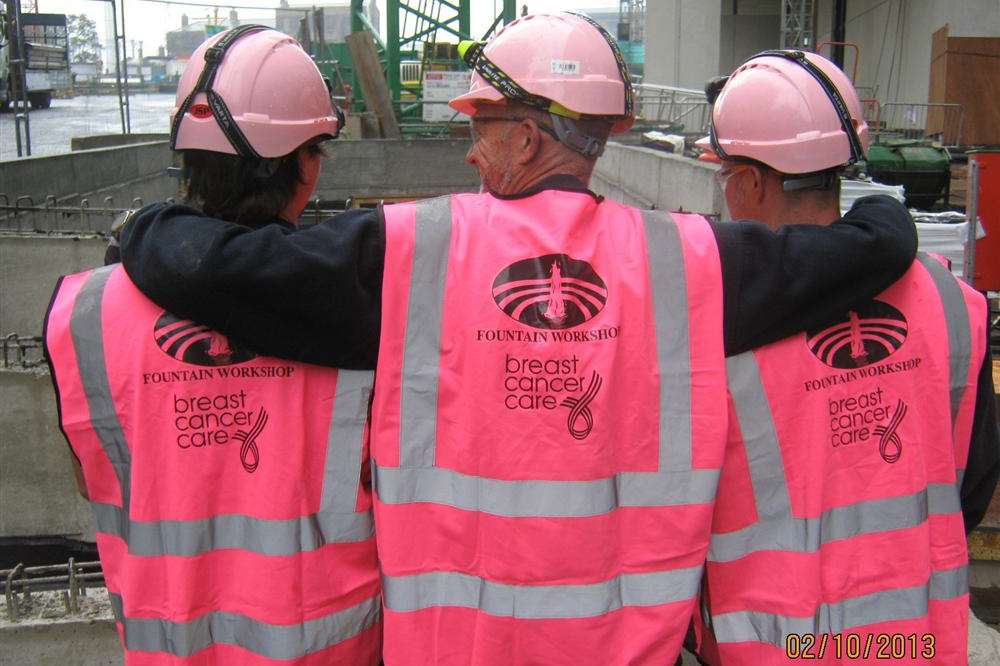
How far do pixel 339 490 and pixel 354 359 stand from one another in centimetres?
31

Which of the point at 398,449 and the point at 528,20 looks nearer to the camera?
the point at 398,449

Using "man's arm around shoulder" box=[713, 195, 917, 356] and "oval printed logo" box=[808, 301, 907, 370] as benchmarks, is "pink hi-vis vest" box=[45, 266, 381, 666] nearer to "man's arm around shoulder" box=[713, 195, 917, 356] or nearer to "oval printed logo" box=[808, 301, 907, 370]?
"man's arm around shoulder" box=[713, 195, 917, 356]

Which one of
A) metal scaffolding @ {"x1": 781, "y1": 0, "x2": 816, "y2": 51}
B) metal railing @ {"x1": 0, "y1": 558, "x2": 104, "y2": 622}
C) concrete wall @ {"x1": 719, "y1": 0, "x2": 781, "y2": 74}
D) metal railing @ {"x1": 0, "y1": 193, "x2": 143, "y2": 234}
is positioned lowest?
metal railing @ {"x1": 0, "y1": 558, "x2": 104, "y2": 622}

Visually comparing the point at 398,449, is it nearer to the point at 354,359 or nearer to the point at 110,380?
the point at 354,359

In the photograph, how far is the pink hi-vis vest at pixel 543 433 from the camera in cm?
199

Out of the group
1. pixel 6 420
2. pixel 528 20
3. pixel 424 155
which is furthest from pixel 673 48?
pixel 528 20

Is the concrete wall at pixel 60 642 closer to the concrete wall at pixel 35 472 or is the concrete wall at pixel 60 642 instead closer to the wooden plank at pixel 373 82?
the concrete wall at pixel 35 472

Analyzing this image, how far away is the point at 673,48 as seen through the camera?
33094mm

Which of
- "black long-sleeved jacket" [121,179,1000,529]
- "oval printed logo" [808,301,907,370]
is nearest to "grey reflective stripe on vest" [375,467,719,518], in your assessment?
"black long-sleeved jacket" [121,179,1000,529]

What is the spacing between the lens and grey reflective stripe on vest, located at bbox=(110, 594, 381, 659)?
85.6 inches

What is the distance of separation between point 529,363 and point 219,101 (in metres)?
0.98
